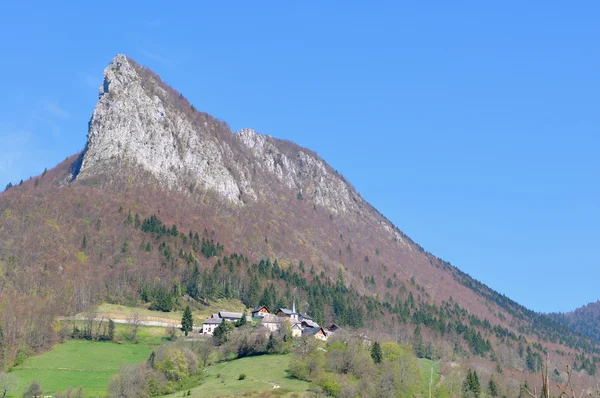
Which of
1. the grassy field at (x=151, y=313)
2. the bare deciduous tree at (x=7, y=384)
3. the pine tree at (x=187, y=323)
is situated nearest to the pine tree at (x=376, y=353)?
the pine tree at (x=187, y=323)

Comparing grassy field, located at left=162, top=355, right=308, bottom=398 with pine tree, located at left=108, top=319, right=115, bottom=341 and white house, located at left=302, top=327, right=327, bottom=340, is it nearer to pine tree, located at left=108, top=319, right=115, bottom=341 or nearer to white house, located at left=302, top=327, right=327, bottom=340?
white house, located at left=302, top=327, right=327, bottom=340

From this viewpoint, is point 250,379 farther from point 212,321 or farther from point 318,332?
point 212,321

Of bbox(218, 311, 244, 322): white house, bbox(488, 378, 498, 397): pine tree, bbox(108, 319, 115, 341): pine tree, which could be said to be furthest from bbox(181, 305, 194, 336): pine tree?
bbox(488, 378, 498, 397): pine tree

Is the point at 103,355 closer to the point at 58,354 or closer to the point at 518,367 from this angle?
the point at 58,354

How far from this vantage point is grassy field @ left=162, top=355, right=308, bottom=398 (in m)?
94.2

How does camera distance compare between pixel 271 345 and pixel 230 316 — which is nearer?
pixel 271 345

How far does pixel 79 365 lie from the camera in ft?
389

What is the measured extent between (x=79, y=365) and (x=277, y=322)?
4165 cm

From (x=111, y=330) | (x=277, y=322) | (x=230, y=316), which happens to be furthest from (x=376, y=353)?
(x=111, y=330)

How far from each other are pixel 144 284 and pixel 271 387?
88.1 metres

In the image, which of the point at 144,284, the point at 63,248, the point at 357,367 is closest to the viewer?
the point at 357,367

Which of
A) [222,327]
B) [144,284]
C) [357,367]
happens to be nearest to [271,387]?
[357,367]

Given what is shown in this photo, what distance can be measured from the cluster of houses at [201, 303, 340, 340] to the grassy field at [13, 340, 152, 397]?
58.5 ft

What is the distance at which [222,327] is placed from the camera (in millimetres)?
134500
